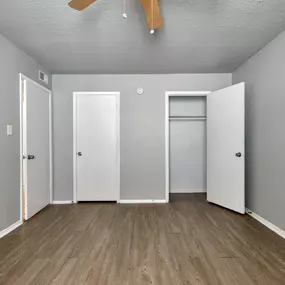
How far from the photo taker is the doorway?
12.5 feet

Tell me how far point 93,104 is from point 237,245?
127 inches

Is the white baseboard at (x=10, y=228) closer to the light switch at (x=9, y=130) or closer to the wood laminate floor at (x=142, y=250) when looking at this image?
the wood laminate floor at (x=142, y=250)

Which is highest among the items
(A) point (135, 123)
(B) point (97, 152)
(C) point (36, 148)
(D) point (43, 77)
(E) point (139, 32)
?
(E) point (139, 32)

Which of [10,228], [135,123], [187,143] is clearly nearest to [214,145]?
[187,143]

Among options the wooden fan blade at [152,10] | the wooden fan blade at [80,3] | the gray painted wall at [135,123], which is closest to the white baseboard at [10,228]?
the gray painted wall at [135,123]

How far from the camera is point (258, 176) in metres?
3.56

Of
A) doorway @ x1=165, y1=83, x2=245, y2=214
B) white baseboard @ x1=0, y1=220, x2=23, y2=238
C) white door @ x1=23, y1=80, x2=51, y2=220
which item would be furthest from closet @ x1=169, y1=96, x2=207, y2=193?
white baseboard @ x1=0, y1=220, x2=23, y2=238

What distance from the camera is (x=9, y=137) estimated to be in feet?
10.2

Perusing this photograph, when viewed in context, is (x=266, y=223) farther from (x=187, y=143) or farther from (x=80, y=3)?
(x=80, y=3)

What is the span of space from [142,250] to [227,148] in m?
2.23

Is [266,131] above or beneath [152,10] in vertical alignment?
beneath

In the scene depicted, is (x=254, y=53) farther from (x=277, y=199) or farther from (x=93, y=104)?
(x=93, y=104)

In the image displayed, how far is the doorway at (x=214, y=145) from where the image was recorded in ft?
12.5

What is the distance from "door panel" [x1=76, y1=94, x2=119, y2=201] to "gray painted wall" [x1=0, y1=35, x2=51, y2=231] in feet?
4.48
